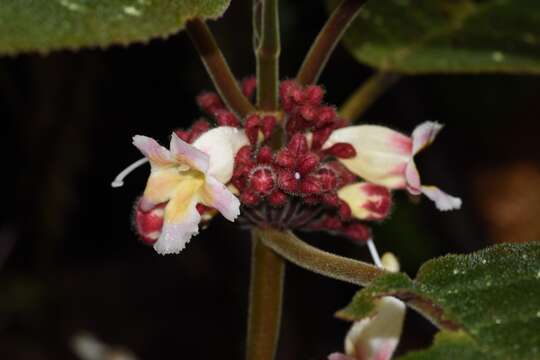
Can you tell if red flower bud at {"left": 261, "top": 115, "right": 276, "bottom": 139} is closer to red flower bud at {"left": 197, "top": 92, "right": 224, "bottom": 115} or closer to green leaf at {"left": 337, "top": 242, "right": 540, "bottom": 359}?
red flower bud at {"left": 197, "top": 92, "right": 224, "bottom": 115}

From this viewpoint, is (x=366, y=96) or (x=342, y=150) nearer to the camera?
(x=342, y=150)

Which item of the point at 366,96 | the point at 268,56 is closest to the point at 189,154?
the point at 268,56

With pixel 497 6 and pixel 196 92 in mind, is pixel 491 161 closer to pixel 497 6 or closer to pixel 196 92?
pixel 196 92

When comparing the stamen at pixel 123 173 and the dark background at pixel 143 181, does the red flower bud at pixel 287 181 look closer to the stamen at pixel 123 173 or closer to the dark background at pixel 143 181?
the stamen at pixel 123 173

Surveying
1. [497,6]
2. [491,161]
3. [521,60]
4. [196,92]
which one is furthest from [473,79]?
[521,60]

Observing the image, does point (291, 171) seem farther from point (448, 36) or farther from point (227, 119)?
point (448, 36)

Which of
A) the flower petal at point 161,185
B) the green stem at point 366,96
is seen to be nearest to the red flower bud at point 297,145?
the flower petal at point 161,185
